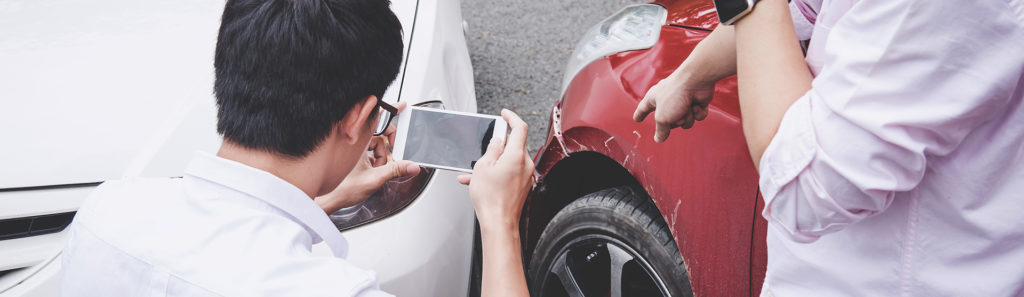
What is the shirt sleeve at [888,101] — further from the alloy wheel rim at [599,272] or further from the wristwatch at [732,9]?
the alloy wheel rim at [599,272]

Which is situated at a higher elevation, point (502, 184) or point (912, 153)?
point (912, 153)

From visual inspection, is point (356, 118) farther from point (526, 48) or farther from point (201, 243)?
point (526, 48)

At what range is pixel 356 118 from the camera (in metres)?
1.41

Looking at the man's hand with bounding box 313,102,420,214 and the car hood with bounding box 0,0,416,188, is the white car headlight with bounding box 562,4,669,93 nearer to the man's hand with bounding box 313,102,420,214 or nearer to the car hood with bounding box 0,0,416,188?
the car hood with bounding box 0,0,416,188

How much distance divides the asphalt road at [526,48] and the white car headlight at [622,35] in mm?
1024

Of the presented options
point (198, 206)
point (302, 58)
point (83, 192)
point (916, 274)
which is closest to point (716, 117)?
point (916, 274)

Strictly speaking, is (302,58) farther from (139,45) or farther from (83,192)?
(139,45)

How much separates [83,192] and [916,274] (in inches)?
68.6

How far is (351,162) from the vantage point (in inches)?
58.7

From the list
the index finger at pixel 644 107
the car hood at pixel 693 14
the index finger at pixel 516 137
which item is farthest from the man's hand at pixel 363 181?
the car hood at pixel 693 14

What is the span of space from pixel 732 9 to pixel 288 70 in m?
0.72

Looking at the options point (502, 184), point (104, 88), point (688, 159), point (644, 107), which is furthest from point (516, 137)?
point (104, 88)

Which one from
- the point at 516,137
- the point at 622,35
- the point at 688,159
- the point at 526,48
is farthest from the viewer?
the point at 526,48

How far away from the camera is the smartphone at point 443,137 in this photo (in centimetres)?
175
